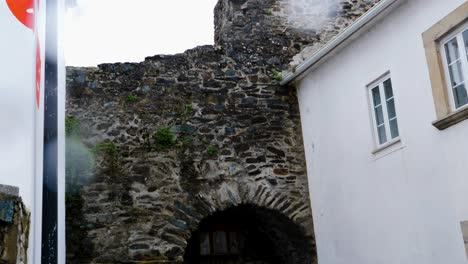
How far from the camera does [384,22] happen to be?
718 centimetres

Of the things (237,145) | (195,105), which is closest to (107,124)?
(195,105)

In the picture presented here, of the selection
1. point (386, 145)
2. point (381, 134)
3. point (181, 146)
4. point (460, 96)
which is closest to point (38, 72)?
point (460, 96)

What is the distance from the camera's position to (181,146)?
861 centimetres

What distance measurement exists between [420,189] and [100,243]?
13.8ft

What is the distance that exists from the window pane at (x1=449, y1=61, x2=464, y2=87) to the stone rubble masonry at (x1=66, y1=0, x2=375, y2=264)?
324 cm

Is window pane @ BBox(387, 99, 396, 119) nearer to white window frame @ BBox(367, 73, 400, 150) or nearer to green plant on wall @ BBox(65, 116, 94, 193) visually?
white window frame @ BBox(367, 73, 400, 150)

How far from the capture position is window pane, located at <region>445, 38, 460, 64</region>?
241 inches

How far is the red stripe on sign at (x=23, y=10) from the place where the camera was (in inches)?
131

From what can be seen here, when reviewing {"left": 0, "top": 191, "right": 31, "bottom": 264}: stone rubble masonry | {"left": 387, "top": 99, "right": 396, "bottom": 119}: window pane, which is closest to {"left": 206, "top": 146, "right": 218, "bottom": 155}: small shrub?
{"left": 387, "top": 99, "right": 396, "bottom": 119}: window pane

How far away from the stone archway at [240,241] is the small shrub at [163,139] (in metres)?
1.40

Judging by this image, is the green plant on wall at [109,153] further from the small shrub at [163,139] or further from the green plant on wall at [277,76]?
the green plant on wall at [277,76]

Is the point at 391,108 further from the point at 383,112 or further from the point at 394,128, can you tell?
the point at 394,128

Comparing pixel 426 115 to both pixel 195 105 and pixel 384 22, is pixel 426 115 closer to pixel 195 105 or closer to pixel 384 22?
pixel 384 22

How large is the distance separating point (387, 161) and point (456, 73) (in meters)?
1.35
